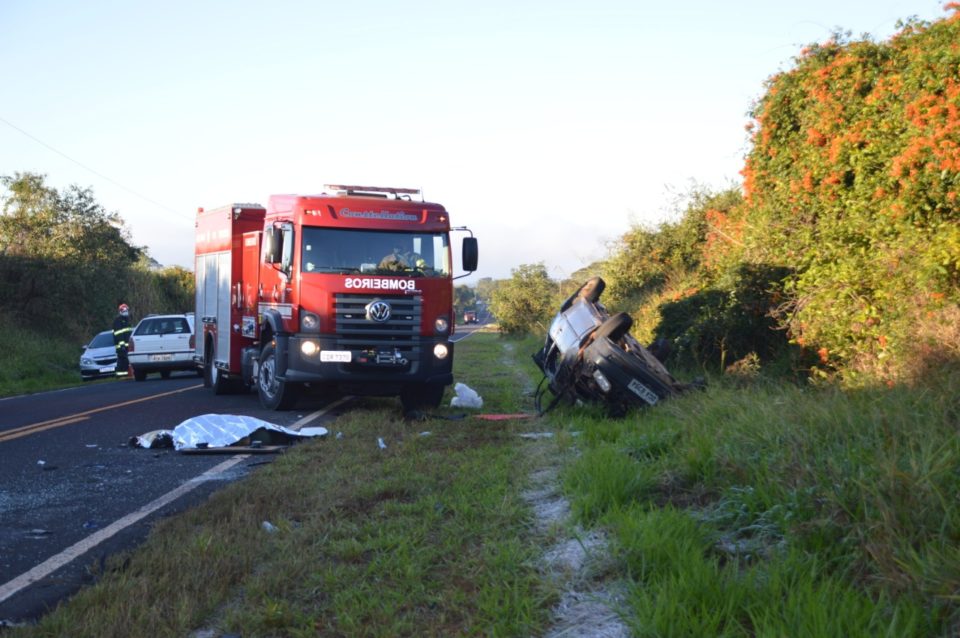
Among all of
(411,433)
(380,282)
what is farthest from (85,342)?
(411,433)

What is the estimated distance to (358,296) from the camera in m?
12.2

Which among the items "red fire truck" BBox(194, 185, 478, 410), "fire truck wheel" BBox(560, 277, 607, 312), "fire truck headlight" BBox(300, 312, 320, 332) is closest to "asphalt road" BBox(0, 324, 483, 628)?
"red fire truck" BBox(194, 185, 478, 410)

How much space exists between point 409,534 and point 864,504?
269cm

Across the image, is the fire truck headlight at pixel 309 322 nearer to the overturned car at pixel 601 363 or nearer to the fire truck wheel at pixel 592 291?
→ the overturned car at pixel 601 363

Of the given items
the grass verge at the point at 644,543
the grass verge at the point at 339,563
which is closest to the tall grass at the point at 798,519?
the grass verge at the point at 644,543

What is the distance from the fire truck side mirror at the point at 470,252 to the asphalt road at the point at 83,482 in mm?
2934

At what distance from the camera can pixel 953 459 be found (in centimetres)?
438

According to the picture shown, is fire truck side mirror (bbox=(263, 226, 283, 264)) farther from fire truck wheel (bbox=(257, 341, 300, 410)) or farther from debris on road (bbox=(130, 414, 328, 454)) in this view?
debris on road (bbox=(130, 414, 328, 454))

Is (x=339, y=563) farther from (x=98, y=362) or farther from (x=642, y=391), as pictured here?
(x=98, y=362)

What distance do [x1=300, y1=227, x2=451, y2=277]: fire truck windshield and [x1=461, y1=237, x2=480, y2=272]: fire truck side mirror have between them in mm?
443

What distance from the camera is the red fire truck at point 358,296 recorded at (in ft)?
39.8

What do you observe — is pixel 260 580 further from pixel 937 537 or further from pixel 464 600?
pixel 937 537

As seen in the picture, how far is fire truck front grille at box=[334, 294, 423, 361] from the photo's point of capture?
39.9 feet

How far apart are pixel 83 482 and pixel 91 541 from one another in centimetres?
222
